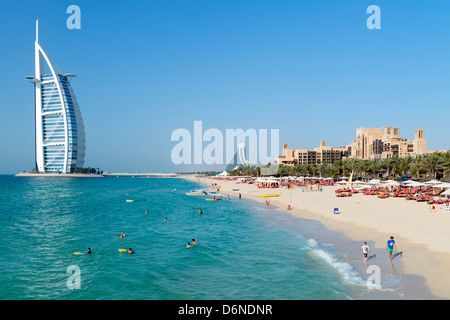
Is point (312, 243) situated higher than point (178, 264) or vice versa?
point (312, 243)

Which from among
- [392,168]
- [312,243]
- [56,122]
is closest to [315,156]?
[392,168]

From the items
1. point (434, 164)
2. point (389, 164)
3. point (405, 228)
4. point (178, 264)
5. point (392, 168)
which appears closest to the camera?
point (178, 264)

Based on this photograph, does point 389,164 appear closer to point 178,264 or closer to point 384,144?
point 178,264

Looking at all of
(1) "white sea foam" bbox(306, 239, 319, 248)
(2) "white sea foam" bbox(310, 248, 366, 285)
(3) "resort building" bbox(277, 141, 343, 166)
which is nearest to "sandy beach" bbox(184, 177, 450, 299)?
(2) "white sea foam" bbox(310, 248, 366, 285)

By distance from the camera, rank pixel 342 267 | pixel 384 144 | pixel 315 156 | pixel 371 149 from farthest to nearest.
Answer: pixel 315 156, pixel 371 149, pixel 384 144, pixel 342 267

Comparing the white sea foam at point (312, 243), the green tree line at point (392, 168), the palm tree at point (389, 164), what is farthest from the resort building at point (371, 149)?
the white sea foam at point (312, 243)

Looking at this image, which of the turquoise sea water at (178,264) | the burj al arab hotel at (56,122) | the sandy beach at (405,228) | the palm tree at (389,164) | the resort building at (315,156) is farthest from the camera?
the resort building at (315,156)

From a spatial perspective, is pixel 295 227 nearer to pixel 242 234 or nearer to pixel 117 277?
pixel 242 234

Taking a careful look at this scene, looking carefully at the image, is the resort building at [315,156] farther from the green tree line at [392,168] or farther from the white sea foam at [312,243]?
the white sea foam at [312,243]
